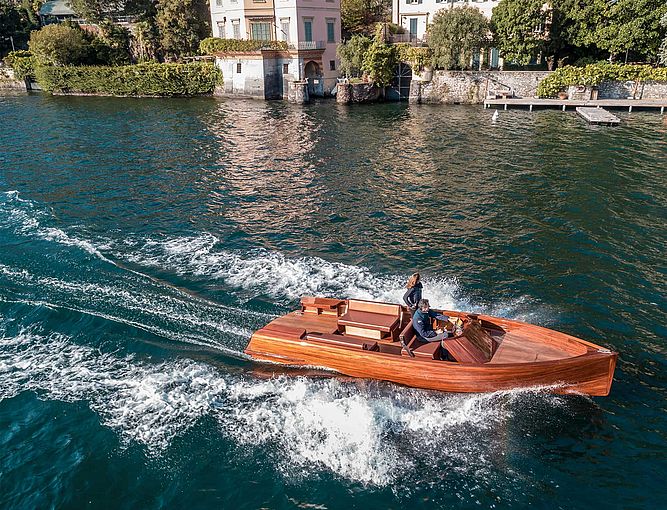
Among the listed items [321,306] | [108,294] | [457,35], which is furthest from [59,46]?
[321,306]

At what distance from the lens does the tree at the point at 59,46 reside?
243ft

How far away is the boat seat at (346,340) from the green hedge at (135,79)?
2327 inches

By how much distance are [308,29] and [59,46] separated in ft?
120

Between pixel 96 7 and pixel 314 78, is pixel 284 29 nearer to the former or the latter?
pixel 314 78

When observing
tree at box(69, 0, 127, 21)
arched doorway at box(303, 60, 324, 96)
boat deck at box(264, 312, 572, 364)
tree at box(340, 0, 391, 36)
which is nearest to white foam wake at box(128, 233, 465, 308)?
boat deck at box(264, 312, 572, 364)

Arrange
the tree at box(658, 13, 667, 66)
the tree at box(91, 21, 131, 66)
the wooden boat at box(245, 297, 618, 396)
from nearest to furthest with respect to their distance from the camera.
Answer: the wooden boat at box(245, 297, 618, 396)
the tree at box(658, 13, 667, 66)
the tree at box(91, 21, 131, 66)

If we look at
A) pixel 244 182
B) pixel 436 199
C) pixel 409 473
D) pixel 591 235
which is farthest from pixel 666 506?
pixel 244 182

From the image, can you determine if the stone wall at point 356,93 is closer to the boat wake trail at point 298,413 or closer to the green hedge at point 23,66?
the green hedge at point 23,66

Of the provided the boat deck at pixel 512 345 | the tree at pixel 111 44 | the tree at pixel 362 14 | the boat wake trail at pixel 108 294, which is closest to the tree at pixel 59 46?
the tree at pixel 111 44

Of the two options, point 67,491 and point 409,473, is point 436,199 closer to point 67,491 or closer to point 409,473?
point 409,473

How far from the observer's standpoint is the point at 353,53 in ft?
202

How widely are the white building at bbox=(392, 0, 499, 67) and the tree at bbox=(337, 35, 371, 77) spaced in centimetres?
776

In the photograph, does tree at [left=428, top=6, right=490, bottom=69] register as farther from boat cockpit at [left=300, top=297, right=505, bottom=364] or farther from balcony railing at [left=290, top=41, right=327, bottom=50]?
boat cockpit at [left=300, top=297, right=505, bottom=364]

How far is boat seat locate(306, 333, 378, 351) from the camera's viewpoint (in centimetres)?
1499
